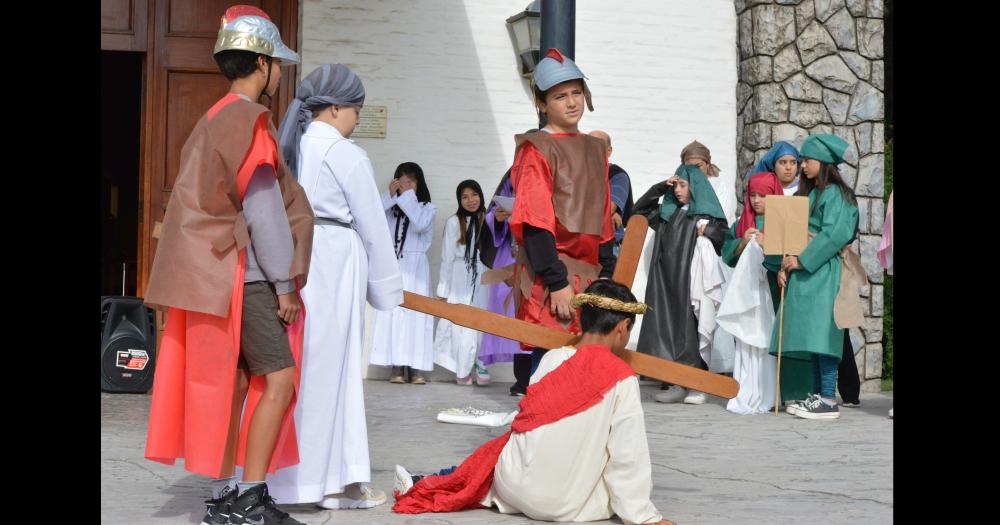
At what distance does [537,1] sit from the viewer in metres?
9.90

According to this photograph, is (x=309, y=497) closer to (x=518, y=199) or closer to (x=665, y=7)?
(x=518, y=199)

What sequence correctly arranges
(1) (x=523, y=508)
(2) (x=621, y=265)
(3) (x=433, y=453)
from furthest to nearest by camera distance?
(3) (x=433, y=453)
(2) (x=621, y=265)
(1) (x=523, y=508)

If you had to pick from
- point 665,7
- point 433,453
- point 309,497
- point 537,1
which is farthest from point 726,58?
point 309,497

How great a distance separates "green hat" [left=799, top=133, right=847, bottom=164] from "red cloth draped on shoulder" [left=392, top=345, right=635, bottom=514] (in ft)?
13.5

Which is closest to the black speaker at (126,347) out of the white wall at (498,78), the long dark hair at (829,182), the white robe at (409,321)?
the white robe at (409,321)

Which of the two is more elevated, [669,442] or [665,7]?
[665,7]

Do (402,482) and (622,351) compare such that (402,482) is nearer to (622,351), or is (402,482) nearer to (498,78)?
(622,351)

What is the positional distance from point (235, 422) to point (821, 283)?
193 inches

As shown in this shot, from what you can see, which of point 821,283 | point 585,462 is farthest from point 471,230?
point 585,462

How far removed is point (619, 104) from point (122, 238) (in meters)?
7.13

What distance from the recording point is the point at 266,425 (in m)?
3.96

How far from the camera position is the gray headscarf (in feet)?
14.8

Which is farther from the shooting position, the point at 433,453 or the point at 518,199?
the point at 433,453

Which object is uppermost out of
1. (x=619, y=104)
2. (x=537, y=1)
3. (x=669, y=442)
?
(x=537, y=1)
